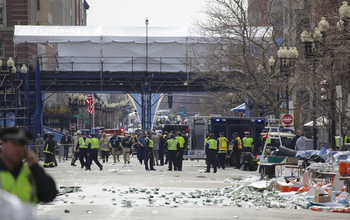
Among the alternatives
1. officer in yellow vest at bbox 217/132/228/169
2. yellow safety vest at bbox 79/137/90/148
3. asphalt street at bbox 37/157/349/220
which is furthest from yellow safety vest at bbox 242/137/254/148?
asphalt street at bbox 37/157/349/220

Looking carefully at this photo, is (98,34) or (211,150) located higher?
(98,34)

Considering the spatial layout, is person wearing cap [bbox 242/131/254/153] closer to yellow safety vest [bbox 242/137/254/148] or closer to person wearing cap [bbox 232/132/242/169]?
yellow safety vest [bbox 242/137/254/148]

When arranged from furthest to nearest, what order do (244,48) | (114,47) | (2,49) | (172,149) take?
1. (2,49)
2. (114,47)
3. (244,48)
4. (172,149)

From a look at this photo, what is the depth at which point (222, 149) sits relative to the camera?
103 feet

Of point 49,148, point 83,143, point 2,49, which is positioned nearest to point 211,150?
point 83,143

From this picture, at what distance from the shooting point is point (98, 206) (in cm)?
1463

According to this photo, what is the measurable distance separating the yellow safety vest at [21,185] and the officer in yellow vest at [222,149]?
25.7 meters

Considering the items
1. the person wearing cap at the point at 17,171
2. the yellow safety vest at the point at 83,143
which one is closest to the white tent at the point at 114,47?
the yellow safety vest at the point at 83,143

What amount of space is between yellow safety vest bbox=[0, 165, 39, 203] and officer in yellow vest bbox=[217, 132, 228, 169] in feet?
84.3

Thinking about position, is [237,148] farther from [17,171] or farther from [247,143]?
[17,171]

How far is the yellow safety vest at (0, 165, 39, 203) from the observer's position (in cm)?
486

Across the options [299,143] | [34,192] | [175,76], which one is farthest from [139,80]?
[34,192]

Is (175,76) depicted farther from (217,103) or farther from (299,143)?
(217,103)

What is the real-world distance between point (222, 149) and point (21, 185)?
87.2 feet
